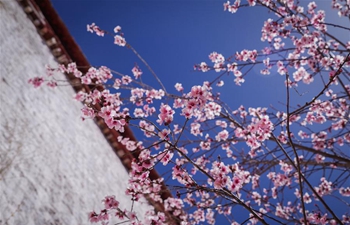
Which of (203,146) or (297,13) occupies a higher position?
(297,13)

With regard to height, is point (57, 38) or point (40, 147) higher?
point (57, 38)

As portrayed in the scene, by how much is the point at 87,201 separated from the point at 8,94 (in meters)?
1.98

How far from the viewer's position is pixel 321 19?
4.64m

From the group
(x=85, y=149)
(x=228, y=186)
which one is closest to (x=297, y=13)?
(x=228, y=186)

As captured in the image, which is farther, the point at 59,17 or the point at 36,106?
the point at 59,17

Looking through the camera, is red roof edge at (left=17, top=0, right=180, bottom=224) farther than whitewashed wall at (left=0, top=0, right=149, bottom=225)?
Yes

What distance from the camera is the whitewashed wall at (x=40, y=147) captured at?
3.07 meters

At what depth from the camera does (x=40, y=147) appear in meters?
3.81

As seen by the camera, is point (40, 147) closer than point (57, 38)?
Yes

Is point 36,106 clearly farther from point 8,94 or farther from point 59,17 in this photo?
point 59,17

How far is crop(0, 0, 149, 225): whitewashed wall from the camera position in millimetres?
3074

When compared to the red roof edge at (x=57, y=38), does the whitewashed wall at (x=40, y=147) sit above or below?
below

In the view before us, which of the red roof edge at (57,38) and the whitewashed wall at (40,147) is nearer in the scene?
the whitewashed wall at (40,147)

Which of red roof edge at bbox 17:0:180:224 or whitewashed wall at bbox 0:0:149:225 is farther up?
red roof edge at bbox 17:0:180:224
